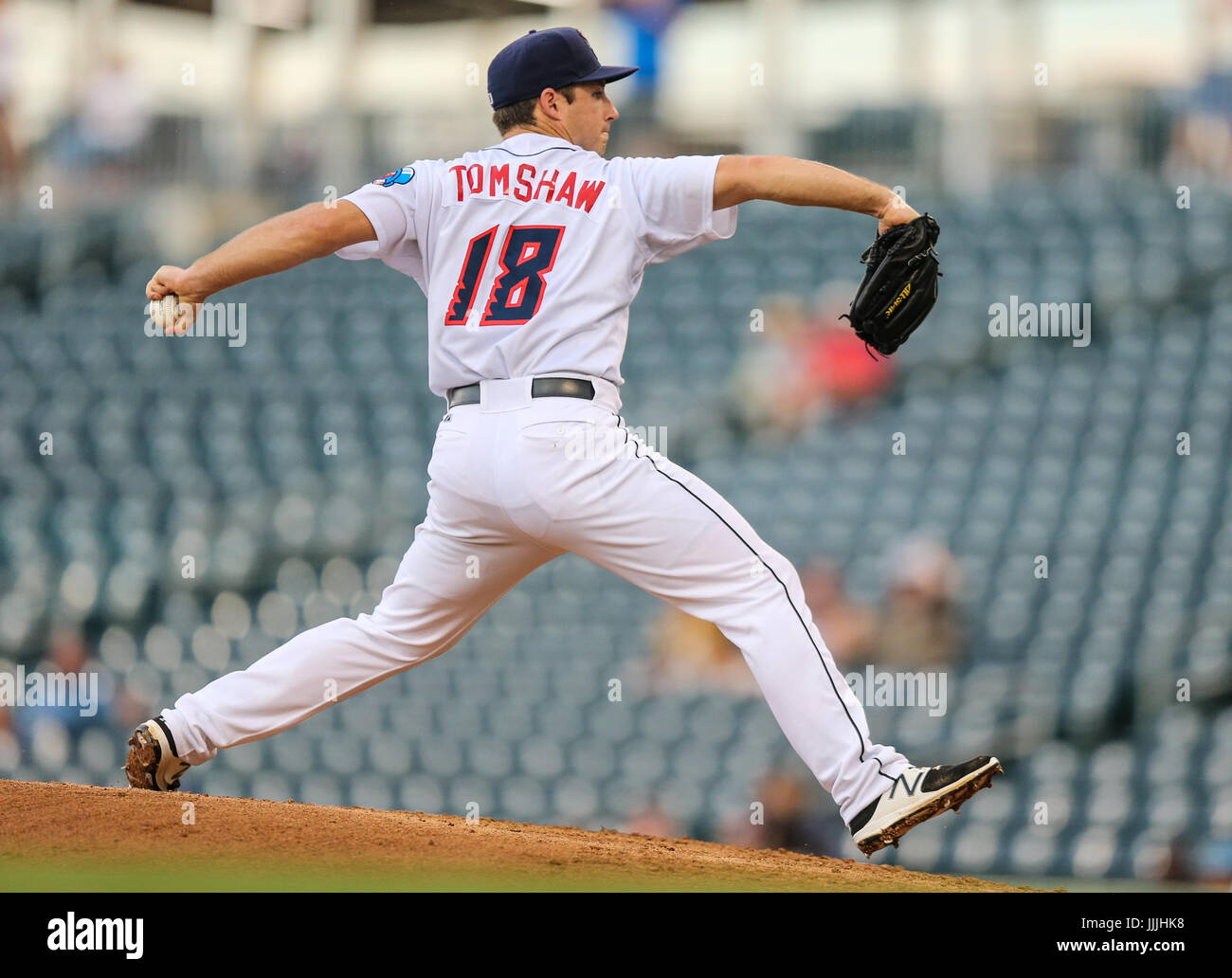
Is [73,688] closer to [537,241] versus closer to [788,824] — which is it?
[788,824]

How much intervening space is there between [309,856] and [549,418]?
0.94 metres

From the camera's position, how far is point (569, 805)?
699cm

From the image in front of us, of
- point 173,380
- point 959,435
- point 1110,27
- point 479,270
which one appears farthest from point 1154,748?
point 173,380

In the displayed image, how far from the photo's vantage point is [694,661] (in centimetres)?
729

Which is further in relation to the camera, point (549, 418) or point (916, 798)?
point (549, 418)

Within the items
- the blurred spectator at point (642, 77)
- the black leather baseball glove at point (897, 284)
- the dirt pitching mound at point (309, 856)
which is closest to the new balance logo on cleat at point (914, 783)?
the dirt pitching mound at point (309, 856)

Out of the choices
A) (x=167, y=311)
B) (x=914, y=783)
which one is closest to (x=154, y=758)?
(x=167, y=311)

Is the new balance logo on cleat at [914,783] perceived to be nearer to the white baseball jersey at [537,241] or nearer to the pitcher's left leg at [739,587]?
the pitcher's left leg at [739,587]

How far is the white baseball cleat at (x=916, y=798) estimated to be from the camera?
2.58 metres

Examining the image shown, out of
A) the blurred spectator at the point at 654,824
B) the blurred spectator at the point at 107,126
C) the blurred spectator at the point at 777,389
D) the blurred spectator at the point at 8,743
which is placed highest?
the blurred spectator at the point at 107,126

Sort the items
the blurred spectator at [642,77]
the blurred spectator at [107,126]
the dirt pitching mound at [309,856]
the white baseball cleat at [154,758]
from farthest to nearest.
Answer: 1. the blurred spectator at [107,126]
2. the blurred spectator at [642,77]
3. the white baseball cleat at [154,758]
4. the dirt pitching mound at [309,856]

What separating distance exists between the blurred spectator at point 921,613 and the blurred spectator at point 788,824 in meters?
0.82

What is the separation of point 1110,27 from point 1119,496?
13.1 feet

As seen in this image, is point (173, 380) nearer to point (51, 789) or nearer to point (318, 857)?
point (51, 789)
